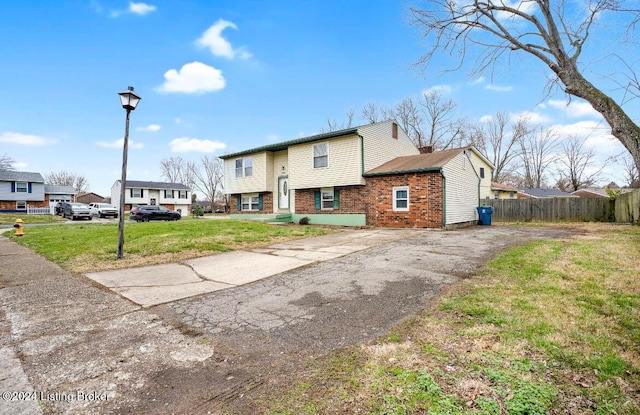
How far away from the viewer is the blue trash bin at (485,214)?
16.5 m

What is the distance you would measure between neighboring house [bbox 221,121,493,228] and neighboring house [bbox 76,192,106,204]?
186 feet

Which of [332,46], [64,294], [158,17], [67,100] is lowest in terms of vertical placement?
[64,294]

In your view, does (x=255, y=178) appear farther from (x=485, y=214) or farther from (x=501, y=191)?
(x=501, y=191)

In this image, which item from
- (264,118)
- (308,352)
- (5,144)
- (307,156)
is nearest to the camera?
(308,352)

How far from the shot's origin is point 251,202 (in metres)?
21.5

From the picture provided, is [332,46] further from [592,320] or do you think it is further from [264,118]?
[592,320]

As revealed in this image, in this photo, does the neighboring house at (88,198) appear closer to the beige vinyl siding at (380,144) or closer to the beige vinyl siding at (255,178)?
the beige vinyl siding at (255,178)

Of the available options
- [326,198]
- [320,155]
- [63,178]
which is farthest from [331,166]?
[63,178]

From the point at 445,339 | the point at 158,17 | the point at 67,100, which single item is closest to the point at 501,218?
the point at 445,339

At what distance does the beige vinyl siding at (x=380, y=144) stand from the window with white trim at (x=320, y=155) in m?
2.32

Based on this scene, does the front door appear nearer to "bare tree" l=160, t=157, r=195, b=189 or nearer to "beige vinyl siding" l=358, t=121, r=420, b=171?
"beige vinyl siding" l=358, t=121, r=420, b=171

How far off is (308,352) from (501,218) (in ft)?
65.7

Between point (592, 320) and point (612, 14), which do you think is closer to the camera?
point (592, 320)

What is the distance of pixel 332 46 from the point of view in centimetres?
1459
